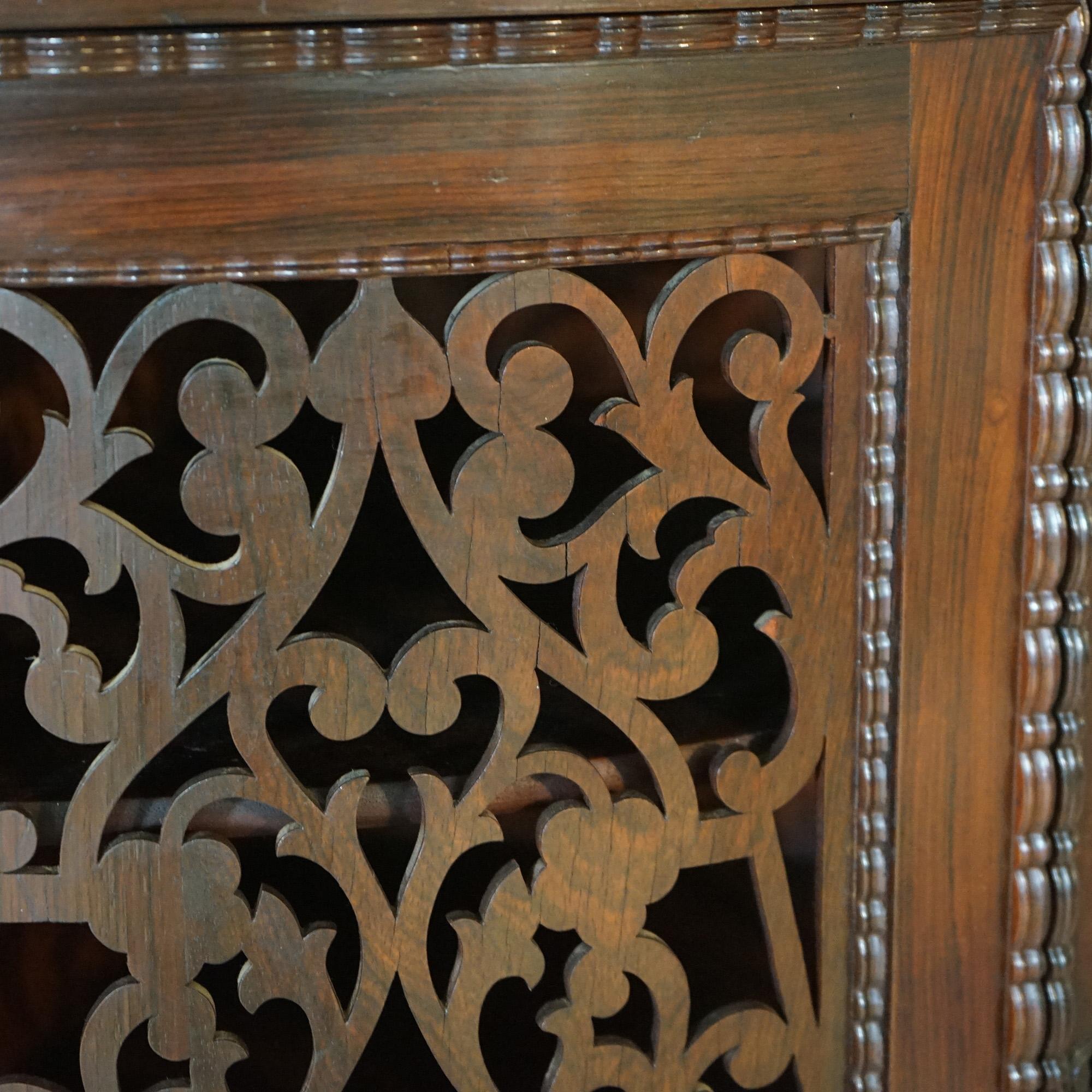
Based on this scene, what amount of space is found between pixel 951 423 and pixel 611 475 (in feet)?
0.81

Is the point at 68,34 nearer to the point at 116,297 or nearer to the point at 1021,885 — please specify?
the point at 116,297

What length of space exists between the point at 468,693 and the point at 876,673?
218 mm

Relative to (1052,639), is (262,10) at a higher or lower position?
higher

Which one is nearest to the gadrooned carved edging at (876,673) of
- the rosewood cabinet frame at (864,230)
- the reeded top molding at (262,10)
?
the rosewood cabinet frame at (864,230)

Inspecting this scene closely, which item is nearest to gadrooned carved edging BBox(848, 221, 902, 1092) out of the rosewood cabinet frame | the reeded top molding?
the rosewood cabinet frame

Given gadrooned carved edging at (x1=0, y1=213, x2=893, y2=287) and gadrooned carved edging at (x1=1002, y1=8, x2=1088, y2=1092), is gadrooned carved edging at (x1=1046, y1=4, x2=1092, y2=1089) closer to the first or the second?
gadrooned carved edging at (x1=1002, y1=8, x2=1088, y2=1092)

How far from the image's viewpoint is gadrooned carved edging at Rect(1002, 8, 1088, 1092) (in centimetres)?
56

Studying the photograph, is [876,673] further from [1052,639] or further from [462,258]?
[462,258]

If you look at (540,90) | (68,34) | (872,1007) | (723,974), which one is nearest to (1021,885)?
(872,1007)

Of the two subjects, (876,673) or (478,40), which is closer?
(478,40)

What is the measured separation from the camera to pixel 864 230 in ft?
1.80

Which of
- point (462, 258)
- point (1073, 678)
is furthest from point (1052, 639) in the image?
point (462, 258)

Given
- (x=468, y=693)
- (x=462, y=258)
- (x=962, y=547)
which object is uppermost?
(x=462, y=258)

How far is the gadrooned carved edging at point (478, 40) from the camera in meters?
0.47
